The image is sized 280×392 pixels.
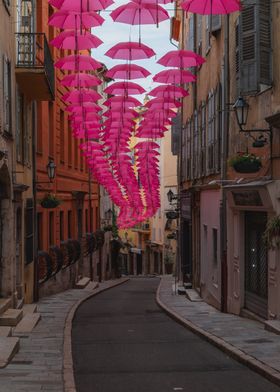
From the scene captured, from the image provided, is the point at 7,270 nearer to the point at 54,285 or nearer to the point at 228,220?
the point at 228,220

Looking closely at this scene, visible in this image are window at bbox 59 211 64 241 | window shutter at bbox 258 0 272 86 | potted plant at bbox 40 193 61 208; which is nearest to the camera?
window shutter at bbox 258 0 272 86

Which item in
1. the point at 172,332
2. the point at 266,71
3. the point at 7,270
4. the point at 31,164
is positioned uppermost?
the point at 266,71

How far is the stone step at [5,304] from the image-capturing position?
54.6 feet

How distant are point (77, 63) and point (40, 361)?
5676 millimetres

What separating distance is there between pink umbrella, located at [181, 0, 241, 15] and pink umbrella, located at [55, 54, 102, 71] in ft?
14.2

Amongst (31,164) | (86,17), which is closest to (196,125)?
(31,164)

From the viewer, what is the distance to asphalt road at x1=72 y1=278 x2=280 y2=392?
1045 centimetres

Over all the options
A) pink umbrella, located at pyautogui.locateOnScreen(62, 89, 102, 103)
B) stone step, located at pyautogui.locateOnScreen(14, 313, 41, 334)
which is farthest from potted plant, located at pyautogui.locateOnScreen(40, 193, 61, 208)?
pink umbrella, located at pyautogui.locateOnScreen(62, 89, 102, 103)

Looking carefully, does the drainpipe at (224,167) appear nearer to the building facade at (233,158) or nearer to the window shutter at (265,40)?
the building facade at (233,158)

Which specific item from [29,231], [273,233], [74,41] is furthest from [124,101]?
[29,231]

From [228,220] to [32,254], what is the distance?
250 inches

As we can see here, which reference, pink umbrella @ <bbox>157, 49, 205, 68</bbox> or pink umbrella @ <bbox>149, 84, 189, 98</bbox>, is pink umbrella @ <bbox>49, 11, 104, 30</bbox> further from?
pink umbrella @ <bbox>149, 84, 189, 98</bbox>

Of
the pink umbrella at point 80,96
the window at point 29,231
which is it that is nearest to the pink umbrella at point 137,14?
the pink umbrella at point 80,96

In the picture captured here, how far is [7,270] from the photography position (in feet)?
59.7
